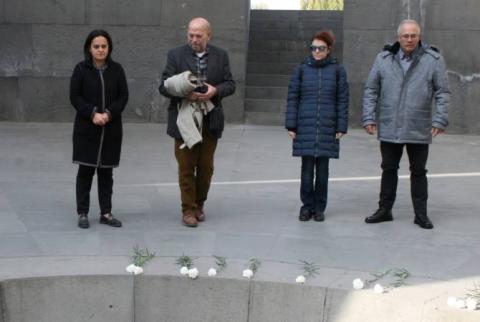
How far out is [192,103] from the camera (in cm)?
638

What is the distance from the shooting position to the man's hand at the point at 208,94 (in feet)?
20.6

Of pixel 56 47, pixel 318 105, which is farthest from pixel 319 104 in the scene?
pixel 56 47

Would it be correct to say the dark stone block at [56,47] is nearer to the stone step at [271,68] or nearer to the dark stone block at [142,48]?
the dark stone block at [142,48]

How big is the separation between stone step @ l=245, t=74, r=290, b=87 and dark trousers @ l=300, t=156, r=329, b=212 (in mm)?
6568

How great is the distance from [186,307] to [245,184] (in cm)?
325

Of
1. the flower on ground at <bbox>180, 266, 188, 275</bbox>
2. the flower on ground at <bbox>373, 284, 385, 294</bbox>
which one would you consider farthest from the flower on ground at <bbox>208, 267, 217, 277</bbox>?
the flower on ground at <bbox>373, 284, 385, 294</bbox>

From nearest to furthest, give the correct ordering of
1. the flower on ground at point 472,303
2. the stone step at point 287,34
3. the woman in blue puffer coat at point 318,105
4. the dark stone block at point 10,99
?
the flower on ground at point 472,303 → the woman in blue puffer coat at point 318,105 → the dark stone block at point 10,99 → the stone step at point 287,34

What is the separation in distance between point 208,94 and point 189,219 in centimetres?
104

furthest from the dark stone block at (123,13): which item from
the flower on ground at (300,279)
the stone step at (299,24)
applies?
the flower on ground at (300,279)

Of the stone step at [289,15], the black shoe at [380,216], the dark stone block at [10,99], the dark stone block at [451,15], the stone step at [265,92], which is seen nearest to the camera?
the black shoe at [380,216]

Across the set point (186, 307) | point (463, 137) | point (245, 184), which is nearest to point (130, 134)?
point (245, 184)

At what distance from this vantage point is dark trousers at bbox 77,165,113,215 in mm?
6539

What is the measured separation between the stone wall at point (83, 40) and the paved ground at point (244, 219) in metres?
2.25

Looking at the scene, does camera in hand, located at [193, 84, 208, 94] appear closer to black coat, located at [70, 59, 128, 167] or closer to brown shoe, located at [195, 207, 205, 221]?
black coat, located at [70, 59, 128, 167]
